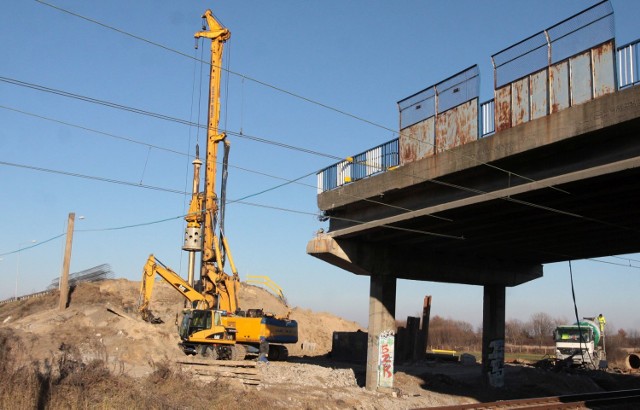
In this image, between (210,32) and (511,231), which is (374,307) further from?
(210,32)

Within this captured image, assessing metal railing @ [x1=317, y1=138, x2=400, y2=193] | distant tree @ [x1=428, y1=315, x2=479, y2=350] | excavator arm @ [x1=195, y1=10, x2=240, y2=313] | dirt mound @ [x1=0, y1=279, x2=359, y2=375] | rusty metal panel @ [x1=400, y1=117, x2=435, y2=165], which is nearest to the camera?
rusty metal panel @ [x1=400, y1=117, x2=435, y2=165]

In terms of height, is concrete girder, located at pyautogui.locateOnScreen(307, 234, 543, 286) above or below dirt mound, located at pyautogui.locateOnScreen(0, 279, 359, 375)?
above

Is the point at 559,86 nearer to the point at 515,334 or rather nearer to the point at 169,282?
the point at 169,282

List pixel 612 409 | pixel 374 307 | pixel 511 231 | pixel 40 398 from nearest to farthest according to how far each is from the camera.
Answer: pixel 40 398
pixel 612 409
pixel 511 231
pixel 374 307

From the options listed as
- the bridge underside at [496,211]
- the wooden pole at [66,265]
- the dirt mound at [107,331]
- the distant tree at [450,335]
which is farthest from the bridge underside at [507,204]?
the distant tree at [450,335]

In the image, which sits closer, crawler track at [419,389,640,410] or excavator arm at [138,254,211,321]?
crawler track at [419,389,640,410]

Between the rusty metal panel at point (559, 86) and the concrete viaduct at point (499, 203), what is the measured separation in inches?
1.4

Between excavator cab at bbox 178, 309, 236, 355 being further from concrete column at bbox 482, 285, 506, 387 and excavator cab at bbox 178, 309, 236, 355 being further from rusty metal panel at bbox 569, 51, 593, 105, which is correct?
rusty metal panel at bbox 569, 51, 593, 105

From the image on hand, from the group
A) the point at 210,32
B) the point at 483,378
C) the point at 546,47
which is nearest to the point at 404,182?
the point at 546,47

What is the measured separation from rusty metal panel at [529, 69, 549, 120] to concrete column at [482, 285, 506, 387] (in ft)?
48.9

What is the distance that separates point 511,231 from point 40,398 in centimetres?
1737

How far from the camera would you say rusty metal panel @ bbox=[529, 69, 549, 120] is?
17.2 meters

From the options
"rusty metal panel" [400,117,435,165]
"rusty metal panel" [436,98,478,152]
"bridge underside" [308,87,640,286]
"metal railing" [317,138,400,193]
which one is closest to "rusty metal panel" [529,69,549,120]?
"bridge underside" [308,87,640,286]

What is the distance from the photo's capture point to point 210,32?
41.5 metres
